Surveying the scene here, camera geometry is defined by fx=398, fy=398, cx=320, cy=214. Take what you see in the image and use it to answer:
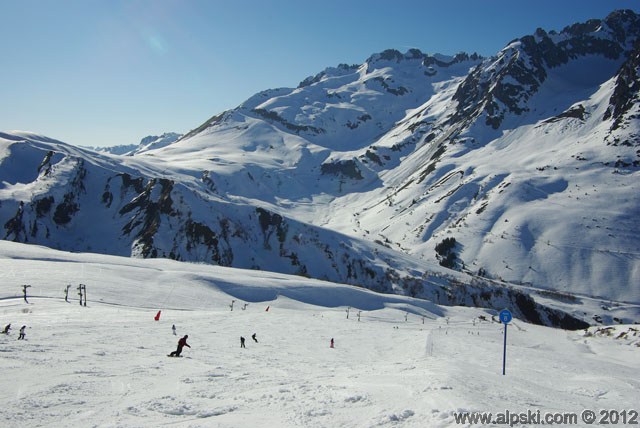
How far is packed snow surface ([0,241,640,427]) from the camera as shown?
10.7 metres

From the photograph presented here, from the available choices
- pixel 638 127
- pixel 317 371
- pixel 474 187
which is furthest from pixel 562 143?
pixel 317 371

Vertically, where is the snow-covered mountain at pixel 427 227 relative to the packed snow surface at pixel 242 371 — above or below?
above

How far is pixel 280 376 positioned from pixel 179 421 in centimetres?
677

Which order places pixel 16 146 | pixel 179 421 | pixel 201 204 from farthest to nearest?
pixel 16 146, pixel 201 204, pixel 179 421

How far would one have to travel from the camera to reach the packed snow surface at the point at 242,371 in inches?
422

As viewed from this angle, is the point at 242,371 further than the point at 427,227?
No

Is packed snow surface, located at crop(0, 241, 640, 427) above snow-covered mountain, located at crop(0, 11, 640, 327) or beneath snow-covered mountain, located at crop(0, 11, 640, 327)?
beneath

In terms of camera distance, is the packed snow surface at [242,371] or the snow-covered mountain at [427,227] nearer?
the packed snow surface at [242,371]

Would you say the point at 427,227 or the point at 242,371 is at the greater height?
the point at 427,227

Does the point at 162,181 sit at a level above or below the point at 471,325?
above

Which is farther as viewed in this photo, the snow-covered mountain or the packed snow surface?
the snow-covered mountain

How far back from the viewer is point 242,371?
1731cm

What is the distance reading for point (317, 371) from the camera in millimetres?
18750

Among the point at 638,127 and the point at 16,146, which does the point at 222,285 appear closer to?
the point at 16,146
